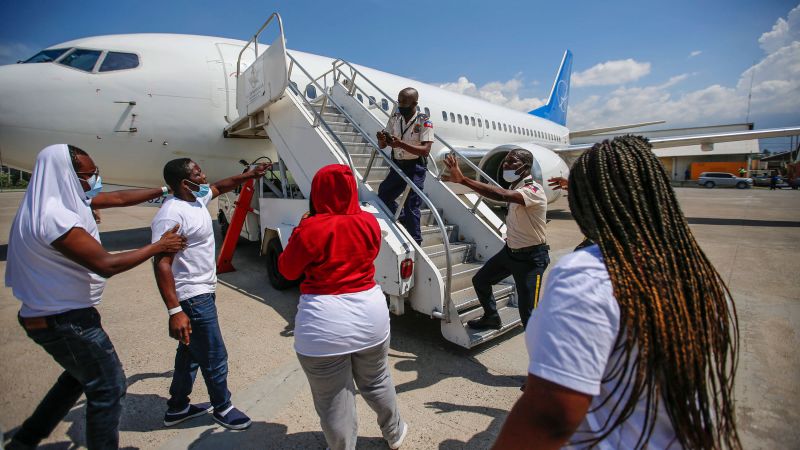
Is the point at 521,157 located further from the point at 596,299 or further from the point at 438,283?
the point at 596,299

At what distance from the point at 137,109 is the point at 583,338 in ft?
23.5

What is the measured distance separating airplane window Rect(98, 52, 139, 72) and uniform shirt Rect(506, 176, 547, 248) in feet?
21.0

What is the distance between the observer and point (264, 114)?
5770mm

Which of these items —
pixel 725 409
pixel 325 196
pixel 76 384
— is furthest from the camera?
pixel 76 384

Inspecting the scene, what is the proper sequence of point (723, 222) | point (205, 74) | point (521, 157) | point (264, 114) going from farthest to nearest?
1. point (723, 222)
2. point (205, 74)
3. point (264, 114)
4. point (521, 157)

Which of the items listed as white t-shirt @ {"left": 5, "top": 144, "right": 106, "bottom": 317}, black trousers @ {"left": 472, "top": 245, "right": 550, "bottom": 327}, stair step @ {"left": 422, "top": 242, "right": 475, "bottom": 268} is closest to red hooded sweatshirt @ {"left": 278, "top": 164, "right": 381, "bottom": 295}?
white t-shirt @ {"left": 5, "top": 144, "right": 106, "bottom": 317}

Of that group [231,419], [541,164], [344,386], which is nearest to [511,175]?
[344,386]

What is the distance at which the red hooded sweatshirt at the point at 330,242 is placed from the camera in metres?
1.89

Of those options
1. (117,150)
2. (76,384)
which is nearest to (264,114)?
(117,150)

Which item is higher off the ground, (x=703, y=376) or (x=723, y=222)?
(x=703, y=376)

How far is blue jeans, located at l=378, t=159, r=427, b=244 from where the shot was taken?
4230mm

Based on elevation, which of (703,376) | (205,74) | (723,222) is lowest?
(723,222)

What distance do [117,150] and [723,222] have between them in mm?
15524

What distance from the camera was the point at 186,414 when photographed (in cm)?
270
